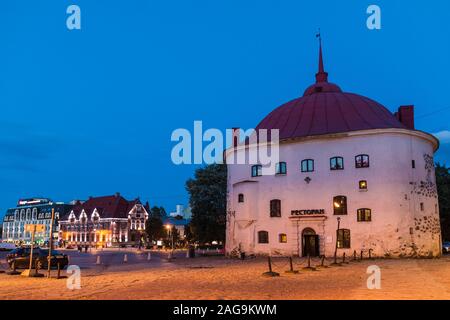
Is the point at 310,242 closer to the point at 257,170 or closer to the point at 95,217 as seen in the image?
the point at 257,170

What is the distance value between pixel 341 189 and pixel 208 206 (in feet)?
66.9

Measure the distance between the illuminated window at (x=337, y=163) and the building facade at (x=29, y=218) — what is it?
398 feet

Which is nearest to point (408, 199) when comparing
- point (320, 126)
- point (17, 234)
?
point (320, 126)

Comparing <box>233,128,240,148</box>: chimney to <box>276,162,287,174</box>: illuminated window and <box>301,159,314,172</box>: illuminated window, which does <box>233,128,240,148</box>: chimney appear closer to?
<box>276,162,287,174</box>: illuminated window

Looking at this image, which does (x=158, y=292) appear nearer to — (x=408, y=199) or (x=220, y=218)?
(x=408, y=199)

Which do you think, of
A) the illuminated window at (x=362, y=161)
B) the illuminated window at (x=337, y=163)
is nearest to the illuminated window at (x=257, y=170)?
the illuminated window at (x=337, y=163)

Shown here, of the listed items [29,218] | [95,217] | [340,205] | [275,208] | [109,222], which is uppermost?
[29,218]

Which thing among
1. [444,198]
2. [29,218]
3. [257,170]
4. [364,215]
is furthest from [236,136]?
[29,218]

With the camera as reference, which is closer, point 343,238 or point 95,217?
point 343,238

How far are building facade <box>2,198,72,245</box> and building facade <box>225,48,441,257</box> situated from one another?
115 m

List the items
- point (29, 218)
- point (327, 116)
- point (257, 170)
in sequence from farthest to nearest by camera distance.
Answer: point (29, 218) → point (257, 170) → point (327, 116)

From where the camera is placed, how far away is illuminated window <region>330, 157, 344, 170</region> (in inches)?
1551

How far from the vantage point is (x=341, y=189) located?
128 feet
